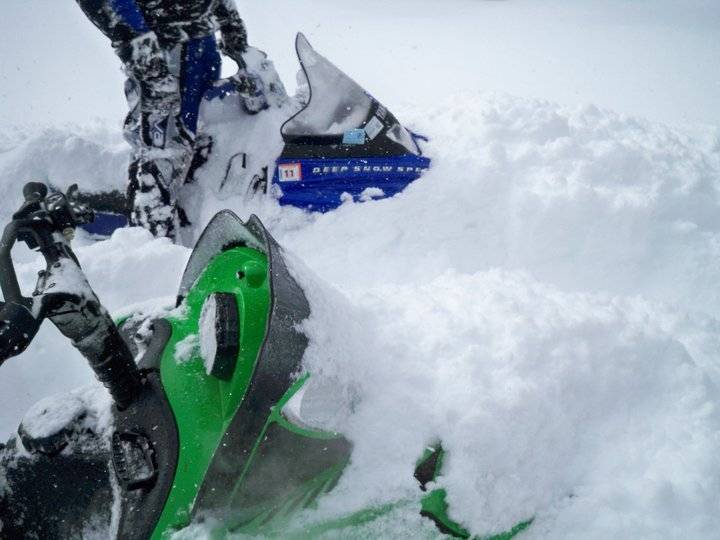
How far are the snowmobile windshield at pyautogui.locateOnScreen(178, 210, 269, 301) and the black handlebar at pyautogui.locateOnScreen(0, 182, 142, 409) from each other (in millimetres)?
317

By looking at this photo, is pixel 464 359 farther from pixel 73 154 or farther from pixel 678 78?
pixel 678 78

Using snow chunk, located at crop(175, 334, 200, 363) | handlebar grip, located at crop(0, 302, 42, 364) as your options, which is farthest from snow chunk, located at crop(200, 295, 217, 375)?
handlebar grip, located at crop(0, 302, 42, 364)

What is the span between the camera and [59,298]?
1.02 m

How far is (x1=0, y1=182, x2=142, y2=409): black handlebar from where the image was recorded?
3.05 feet

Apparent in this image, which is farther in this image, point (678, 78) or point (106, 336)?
point (678, 78)

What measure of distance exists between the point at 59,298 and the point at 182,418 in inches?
16.1

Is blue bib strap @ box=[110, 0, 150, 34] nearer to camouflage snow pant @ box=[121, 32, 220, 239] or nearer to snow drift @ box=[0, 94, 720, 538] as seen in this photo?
camouflage snow pant @ box=[121, 32, 220, 239]

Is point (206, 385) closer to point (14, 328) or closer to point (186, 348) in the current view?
point (186, 348)

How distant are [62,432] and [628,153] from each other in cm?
334

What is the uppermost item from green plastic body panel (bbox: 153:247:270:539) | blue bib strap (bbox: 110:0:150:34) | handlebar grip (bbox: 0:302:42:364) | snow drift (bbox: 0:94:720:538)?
blue bib strap (bbox: 110:0:150:34)

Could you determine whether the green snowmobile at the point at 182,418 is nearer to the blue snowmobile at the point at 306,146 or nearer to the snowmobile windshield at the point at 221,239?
the snowmobile windshield at the point at 221,239

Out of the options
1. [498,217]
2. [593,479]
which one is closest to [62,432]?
[593,479]

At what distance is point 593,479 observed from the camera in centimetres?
146

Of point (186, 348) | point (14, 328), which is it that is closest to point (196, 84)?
point (186, 348)
